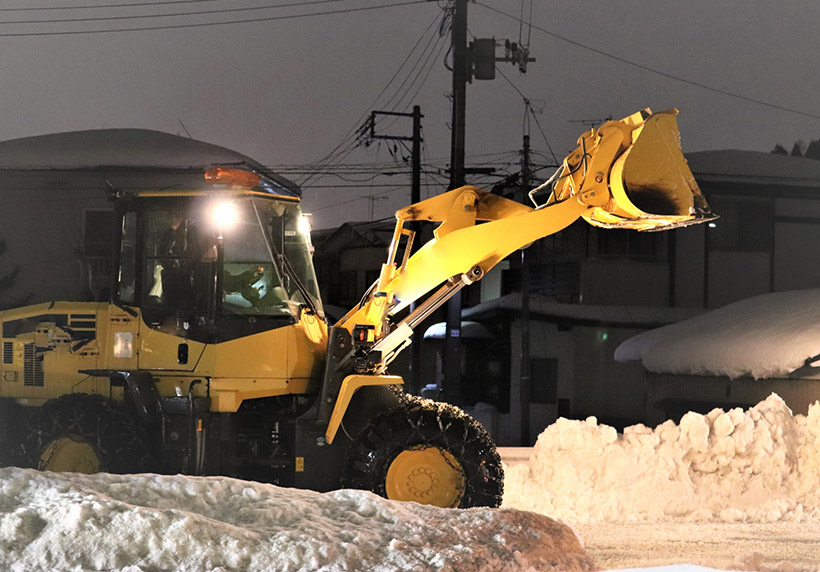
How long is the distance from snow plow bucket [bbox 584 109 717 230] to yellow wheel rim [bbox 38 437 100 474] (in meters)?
3.39

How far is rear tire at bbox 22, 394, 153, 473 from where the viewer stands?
536 cm

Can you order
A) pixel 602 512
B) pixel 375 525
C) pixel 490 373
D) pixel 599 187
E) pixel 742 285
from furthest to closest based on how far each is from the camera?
pixel 490 373 < pixel 742 285 < pixel 602 512 < pixel 599 187 < pixel 375 525

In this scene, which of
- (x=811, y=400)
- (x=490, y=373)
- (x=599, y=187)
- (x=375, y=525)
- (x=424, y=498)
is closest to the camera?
(x=375, y=525)

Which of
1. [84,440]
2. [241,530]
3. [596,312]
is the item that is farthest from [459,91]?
[596,312]

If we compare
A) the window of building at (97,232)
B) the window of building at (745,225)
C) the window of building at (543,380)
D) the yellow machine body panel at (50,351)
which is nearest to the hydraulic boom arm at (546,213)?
the yellow machine body panel at (50,351)

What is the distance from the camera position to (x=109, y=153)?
12508 millimetres

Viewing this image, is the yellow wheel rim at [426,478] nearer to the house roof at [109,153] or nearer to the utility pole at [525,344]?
the house roof at [109,153]

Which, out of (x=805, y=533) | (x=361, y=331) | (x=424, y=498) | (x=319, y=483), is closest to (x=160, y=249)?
(x=361, y=331)

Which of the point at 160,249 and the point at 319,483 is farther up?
the point at 160,249

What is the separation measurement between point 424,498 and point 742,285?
13.0m

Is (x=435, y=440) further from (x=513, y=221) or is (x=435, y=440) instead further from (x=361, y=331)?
(x=513, y=221)

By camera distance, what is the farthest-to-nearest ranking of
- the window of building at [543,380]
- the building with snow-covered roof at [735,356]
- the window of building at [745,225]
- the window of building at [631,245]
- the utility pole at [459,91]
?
the window of building at [543,380]
the window of building at [631,245]
the window of building at [745,225]
the building with snow-covered roof at [735,356]
the utility pole at [459,91]

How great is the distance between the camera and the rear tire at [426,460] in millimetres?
5277

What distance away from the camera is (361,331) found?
5.61 metres
